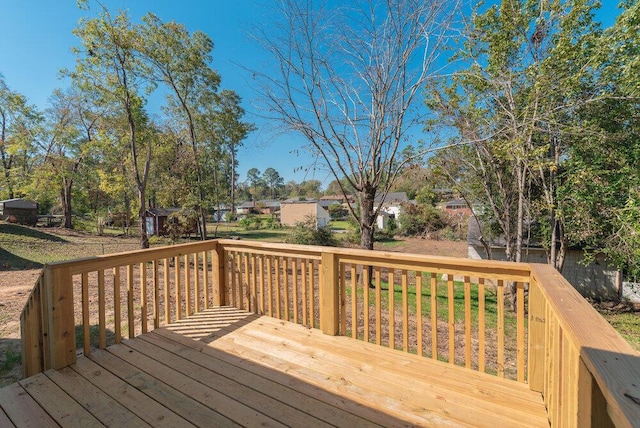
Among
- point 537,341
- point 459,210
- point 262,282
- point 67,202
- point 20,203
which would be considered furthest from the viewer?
point 459,210

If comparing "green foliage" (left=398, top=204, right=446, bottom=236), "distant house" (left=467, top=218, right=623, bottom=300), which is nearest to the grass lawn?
"distant house" (left=467, top=218, right=623, bottom=300)

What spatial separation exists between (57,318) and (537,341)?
350cm

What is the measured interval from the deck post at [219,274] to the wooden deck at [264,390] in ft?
3.14

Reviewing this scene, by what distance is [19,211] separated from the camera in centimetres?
1828

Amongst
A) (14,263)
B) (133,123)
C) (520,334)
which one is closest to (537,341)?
(520,334)

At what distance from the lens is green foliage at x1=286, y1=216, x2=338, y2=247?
1217 cm

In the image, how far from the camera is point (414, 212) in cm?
2209

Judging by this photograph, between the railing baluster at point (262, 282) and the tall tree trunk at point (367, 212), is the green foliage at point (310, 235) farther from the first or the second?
the railing baluster at point (262, 282)

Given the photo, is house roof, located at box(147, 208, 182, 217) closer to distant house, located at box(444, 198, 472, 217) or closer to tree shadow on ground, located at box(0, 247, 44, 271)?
tree shadow on ground, located at box(0, 247, 44, 271)

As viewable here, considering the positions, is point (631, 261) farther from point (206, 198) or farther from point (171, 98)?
point (171, 98)

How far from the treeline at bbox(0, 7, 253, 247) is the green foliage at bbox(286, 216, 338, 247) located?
131 inches

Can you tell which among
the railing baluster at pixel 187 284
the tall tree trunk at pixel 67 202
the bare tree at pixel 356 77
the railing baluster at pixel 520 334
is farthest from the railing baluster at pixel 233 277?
the tall tree trunk at pixel 67 202

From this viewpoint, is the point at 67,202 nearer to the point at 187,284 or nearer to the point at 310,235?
the point at 310,235

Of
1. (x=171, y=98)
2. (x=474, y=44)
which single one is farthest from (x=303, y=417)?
(x=171, y=98)
